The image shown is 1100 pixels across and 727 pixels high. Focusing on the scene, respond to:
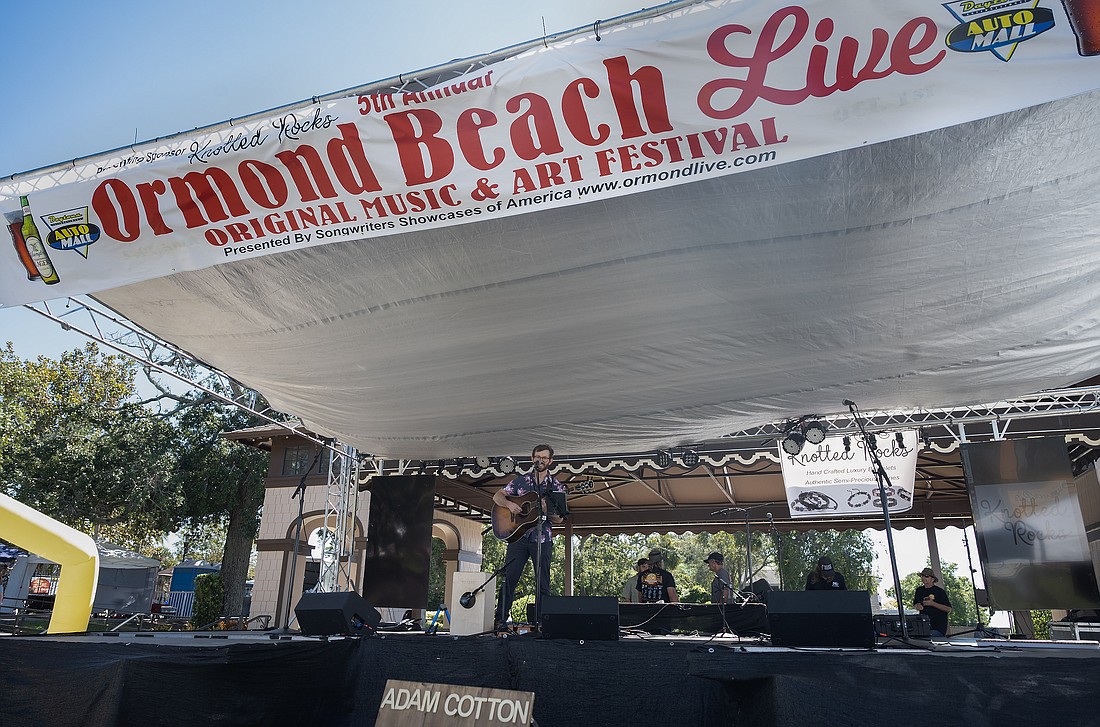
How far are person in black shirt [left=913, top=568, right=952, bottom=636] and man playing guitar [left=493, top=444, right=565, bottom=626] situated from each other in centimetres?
468

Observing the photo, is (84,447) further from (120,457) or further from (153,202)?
(153,202)

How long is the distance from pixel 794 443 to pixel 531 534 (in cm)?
391

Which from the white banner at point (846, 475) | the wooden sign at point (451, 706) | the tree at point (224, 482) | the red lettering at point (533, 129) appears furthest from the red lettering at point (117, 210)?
the tree at point (224, 482)

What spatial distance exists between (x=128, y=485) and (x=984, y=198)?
1990cm

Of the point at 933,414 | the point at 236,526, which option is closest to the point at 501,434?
the point at 933,414

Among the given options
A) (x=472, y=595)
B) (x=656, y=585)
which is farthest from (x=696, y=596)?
(x=472, y=595)

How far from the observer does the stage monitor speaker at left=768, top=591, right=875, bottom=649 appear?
3.63 m

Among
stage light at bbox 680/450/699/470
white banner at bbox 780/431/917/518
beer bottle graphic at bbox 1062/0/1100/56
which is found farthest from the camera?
stage light at bbox 680/450/699/470

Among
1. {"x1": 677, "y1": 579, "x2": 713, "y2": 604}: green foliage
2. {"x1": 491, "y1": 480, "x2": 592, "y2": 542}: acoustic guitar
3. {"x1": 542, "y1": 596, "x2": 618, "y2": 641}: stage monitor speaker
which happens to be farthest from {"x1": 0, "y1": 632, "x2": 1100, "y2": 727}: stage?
{"x1": 677, "y1": 579, "x2": 713, "y2": 604}: green foliage

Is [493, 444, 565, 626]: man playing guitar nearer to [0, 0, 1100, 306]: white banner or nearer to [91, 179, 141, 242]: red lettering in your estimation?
[0, 0, 1100, 306]: white banner

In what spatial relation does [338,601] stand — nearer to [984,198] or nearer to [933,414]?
[984,198]

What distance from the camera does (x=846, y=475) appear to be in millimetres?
8109

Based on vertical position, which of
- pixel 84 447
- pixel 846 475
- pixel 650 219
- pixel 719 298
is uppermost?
pixel 84 447

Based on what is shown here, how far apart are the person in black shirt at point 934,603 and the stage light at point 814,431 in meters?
1.82
